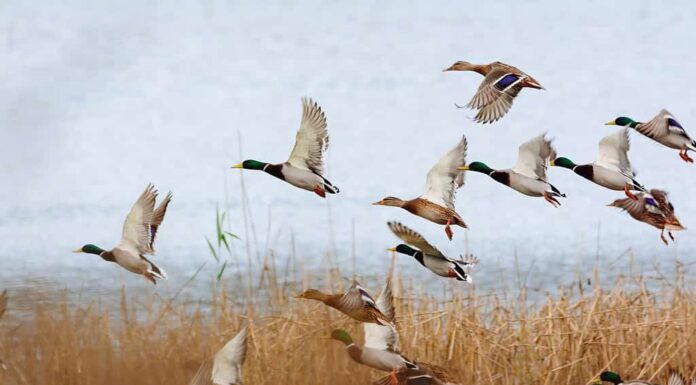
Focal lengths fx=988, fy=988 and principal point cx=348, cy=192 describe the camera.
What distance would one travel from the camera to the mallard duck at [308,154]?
3.46 meters

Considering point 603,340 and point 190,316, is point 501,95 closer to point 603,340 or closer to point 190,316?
point 603,340

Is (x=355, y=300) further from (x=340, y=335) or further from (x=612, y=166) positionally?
(x=612, y=166)

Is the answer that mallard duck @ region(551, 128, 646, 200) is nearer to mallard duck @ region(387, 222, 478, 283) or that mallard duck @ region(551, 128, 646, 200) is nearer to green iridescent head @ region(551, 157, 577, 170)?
green iridescent head @ region(551, 157, 577, 170)

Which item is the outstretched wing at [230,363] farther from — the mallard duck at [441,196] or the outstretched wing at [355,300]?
the mallard duck at [441,196]

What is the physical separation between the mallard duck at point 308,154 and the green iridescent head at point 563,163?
35.7 inches

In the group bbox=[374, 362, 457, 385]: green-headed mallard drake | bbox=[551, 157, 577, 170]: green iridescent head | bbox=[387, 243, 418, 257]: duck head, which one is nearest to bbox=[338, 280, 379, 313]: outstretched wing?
bbox=[387, 243, 418, 257]: duck head

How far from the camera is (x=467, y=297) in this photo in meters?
5.77

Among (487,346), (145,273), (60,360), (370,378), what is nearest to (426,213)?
(145,273)

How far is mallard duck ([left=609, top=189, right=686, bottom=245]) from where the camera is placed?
3918 mm

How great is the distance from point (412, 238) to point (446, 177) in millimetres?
382

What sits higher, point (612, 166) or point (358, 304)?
point (612, 166)

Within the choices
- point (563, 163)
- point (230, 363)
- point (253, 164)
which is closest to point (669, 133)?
point (563, 163)

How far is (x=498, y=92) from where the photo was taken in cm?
365

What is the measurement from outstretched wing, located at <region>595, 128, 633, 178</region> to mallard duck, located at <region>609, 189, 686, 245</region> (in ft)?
0.71
